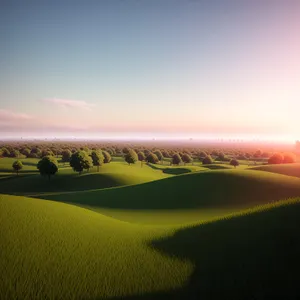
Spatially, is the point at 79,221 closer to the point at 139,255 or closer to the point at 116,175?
the point at 139,255

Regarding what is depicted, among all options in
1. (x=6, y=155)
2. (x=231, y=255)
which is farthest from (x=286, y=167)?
(x=6, y=155)

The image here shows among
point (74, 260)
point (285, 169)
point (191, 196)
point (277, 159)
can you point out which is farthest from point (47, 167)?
point (277, 159)

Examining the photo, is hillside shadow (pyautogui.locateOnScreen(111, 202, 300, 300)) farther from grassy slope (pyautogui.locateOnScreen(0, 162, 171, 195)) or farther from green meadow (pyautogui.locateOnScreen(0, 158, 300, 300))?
grassy slope (pyautogui.locateOnScreen(0, 162, 171, 195))

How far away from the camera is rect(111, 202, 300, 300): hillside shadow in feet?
36.1

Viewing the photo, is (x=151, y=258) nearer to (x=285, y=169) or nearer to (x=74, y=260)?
(x=74, y=260)

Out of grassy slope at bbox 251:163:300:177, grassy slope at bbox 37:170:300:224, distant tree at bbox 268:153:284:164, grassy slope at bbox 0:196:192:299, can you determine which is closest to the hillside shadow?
grassy slope at bbox 0:196:192:299

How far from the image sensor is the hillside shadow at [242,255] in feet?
36.1

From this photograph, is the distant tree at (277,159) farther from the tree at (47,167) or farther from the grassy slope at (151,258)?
the grassy slope at (151,258)

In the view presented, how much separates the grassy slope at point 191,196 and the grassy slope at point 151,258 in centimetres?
1095

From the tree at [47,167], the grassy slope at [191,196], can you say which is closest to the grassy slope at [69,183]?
the tree at [47,167]

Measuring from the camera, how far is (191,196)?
37625 mm

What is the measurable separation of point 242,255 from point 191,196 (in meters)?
24.3

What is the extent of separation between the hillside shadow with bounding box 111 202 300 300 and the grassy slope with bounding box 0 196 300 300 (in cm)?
4

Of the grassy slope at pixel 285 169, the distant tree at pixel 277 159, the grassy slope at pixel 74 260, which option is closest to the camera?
the grassy slope at pixel 74 260
